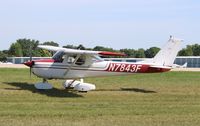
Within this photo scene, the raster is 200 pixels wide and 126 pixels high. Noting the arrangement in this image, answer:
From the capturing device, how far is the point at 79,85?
1958cm

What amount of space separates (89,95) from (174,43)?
6.18 metres

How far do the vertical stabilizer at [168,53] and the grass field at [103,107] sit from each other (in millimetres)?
1416

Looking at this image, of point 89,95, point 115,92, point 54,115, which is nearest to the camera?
point 54,115

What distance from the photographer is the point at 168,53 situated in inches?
872

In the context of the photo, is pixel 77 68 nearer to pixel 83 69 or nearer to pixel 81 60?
pixel 83 69

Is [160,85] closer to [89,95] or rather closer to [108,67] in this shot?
[108,67]

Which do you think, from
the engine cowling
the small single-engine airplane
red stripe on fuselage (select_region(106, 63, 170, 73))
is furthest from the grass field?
red stripe on fuselage (select_region(106, 63, 170, 73))

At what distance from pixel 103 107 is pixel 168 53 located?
28.8ft

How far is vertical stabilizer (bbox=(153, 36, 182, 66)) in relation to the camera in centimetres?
2209

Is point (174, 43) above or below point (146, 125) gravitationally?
above

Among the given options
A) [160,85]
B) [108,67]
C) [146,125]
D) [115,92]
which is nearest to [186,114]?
[146,125]

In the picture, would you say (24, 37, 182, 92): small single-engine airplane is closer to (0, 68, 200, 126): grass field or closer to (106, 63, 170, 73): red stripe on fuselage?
(106, 63, 170, 73): red stripe on fuselage

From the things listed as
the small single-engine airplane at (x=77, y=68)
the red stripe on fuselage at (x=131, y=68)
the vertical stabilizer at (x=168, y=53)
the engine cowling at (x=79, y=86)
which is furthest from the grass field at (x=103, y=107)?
the vertical stabilizer at (x=168, y=53)

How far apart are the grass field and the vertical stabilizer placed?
1.42 metres
